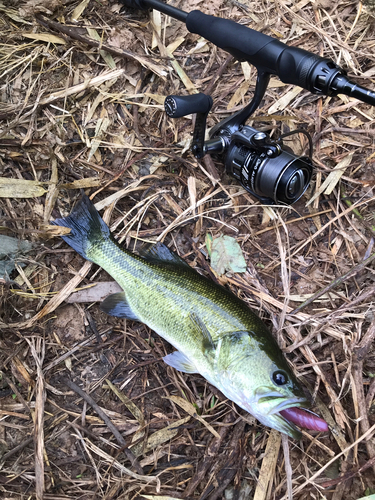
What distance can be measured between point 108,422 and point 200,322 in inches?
47.8

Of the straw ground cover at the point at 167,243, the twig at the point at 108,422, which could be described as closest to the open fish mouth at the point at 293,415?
the straw ground cover at the point at 167,243

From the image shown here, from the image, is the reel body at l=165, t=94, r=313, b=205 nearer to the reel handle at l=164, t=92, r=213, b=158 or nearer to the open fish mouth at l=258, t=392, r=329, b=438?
the reel handle at l=164, t=92, r=213, b=158

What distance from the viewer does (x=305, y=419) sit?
2.65m

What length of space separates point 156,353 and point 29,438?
128cm

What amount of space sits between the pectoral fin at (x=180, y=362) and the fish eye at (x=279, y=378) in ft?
2.17

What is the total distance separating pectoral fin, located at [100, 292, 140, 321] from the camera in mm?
3234

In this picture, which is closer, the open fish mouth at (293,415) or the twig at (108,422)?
the open fish mouth at (293,415)

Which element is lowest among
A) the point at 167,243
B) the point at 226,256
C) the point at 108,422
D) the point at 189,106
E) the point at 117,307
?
the point at 108,422

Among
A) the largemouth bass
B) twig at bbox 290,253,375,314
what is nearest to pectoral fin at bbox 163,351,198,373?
the largemouth bass

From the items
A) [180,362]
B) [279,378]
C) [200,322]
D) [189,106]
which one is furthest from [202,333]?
[189,106]

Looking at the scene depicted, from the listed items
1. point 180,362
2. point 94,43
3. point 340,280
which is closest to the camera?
Answer: point 180,362

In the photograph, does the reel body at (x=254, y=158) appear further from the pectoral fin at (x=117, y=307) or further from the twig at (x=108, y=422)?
the twig at (x=108, y=422)

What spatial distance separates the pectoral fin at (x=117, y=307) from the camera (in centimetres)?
323

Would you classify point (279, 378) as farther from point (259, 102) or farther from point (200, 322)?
point (259, 102)
